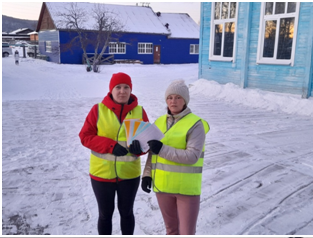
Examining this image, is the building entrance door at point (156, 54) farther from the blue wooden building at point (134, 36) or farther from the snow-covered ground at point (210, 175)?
the snow-covered ground at point (210, 175)

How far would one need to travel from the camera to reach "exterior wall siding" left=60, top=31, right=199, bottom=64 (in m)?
26.4

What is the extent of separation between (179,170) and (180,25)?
32.1 m

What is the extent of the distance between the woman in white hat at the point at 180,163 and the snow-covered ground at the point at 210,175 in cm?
74

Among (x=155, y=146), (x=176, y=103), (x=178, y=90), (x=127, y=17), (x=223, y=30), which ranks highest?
(x=127, y=17)

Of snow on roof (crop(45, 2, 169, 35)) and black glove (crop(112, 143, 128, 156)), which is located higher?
snow on roof (crop(45, 2, 169, 35))

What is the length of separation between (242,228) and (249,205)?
0.54 metres

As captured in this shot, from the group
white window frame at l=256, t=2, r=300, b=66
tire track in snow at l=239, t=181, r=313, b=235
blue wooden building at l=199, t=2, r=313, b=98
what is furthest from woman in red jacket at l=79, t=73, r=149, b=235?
white window frame at l=256, t=2, r=300, b=66

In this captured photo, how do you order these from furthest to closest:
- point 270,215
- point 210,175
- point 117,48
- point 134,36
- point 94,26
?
point 134,36 → point 117,48 → point 94,26 → point 210,175 → point 270,215

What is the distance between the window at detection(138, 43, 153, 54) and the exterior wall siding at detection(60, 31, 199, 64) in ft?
1.01

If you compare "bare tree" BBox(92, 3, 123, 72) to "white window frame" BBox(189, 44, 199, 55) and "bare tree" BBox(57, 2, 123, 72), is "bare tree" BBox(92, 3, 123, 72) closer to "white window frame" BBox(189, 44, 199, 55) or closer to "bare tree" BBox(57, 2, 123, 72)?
"bare tree" BBox(57, 2, 123, 72)

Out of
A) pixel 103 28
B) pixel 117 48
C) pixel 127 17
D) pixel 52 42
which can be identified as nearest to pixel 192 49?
pixel 127 17

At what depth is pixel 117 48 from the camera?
28.4m

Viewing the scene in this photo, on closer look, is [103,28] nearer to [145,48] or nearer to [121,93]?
[145,48]

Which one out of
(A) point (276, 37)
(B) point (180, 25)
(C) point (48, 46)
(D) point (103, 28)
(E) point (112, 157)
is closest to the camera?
(E) point (112, 157)
